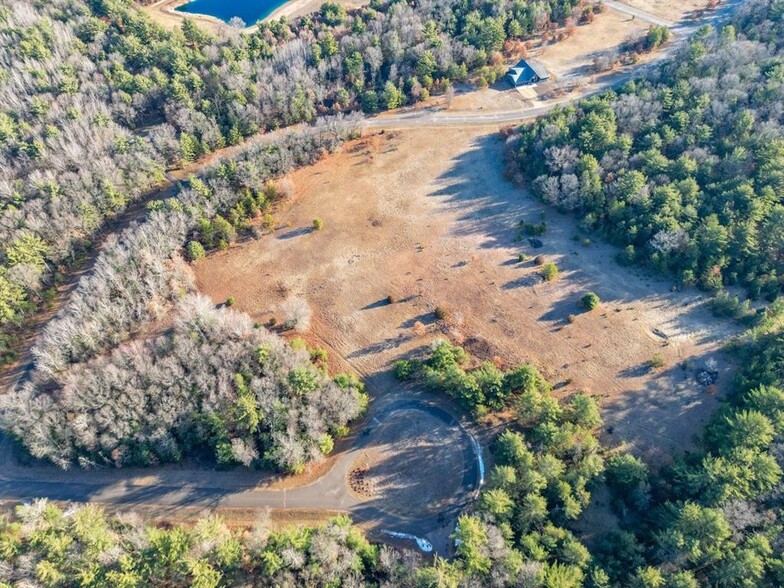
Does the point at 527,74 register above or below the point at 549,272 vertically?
above

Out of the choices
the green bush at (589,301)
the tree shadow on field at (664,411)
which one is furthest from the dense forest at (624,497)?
the green bush at (589,301)

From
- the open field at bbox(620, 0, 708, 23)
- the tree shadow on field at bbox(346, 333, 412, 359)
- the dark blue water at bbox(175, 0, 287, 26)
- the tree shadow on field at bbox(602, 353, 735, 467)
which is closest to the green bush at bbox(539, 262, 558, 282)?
the tree shadow on field at bbox(602, 353, 735, 467)

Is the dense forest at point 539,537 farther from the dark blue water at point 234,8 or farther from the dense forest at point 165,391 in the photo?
the dark blue water at point 234,8

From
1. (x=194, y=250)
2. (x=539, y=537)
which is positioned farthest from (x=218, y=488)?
(x=194, y=250)

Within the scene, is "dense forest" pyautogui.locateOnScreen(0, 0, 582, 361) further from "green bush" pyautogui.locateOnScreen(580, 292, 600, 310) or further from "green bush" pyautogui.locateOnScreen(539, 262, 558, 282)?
"green bush" pyautogui.locateOnScreen(580, 292, 600, 310)

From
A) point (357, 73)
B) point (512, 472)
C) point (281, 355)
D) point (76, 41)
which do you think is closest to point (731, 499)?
point (512, 472)

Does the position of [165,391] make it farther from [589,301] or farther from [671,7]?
[671,7]
